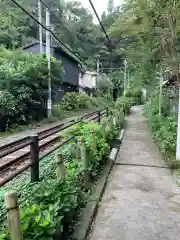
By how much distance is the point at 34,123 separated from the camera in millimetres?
16422

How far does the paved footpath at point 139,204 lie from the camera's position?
3699 millimetres

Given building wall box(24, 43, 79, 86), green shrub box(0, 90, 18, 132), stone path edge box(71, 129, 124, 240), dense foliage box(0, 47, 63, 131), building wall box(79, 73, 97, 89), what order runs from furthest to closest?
building wall box(79, 73, 97, 89) < building wall box(24, 43, 79, 86) < dense foliage box(0, 47, 63, 131) < green shrub box(0, 90, 18, 132) < stone path edge box(71, 129, 124, 240)

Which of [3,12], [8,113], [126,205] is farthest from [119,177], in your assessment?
[3,12]

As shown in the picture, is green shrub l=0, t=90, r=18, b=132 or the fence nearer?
the fence

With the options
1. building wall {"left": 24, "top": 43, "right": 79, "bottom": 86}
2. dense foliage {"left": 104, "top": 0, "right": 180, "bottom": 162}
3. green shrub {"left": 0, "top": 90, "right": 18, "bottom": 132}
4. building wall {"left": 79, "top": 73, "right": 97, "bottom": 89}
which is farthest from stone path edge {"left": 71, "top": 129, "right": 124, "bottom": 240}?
building wall {"left": 79, "top": 73, "right": 97, "bottom": 89}

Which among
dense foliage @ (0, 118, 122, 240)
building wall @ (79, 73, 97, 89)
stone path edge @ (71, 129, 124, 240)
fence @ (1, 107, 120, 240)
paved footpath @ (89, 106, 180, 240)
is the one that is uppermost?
building wall @ (79, 73, 97, 89)

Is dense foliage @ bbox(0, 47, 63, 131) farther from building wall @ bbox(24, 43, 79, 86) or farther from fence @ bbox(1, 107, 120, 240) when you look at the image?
building wall @ bbox(24, 43, 79, 86)

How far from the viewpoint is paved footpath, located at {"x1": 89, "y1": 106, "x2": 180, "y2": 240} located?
3699 millimetres

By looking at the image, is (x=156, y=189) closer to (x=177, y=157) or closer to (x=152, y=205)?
(x=152, y=205)

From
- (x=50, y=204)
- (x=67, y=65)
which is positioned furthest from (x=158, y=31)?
(x=67, y=65)

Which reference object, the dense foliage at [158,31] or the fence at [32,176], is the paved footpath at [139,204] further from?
the dense foliage at [158,31]

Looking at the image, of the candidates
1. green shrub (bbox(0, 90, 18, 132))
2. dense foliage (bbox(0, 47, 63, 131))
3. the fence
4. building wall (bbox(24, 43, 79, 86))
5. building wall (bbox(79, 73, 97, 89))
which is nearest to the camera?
the fence

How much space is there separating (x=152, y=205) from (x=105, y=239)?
4.79 ft

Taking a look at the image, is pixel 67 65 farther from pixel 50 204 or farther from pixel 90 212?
pixel 50 204
